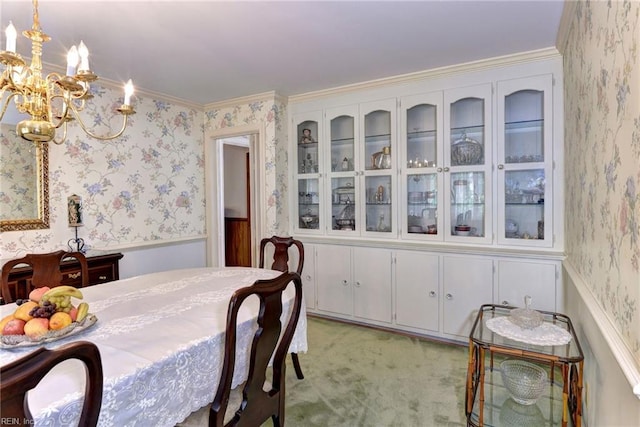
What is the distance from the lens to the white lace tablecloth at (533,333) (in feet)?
5.33

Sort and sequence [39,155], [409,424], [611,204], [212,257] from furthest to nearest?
[212,257]
[39,155]
[409,424]
[611,204]

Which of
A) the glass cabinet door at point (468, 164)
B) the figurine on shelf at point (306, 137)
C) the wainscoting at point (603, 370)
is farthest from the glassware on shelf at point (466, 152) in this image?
the figurine on shelf at point (306, 137)

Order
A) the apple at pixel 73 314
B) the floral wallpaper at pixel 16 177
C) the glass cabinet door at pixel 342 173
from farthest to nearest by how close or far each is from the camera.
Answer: the glass cabinet door at pixel 342 173 → the floral wallpaper at pixel 16 177 → the apple at pixel 73 314

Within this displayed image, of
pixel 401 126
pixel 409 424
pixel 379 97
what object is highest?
pixel 379 97

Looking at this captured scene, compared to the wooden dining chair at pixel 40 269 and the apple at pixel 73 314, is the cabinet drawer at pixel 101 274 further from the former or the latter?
the apple at pixel 73 314

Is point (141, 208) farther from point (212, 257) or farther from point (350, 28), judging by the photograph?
point (350, 28)

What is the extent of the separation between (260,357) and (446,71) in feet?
8.83

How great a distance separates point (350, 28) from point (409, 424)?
240 cm

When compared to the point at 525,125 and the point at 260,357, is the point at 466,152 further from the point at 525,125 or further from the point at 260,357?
the point at 260,357

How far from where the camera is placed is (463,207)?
9.90 ft

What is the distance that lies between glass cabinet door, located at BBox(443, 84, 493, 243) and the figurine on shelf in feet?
4.64

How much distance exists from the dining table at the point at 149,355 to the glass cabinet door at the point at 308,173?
1953mm

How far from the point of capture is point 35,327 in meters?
1.17

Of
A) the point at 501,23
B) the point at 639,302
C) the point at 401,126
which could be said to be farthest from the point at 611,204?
the point at 401,126
